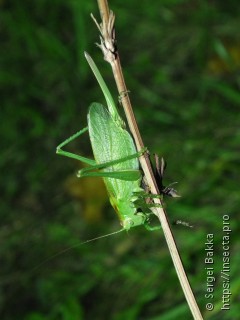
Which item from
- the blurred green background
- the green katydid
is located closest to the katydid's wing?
the green katydid

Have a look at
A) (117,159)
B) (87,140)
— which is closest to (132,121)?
(117,159)

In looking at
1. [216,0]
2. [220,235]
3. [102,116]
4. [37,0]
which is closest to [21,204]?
[37,0]

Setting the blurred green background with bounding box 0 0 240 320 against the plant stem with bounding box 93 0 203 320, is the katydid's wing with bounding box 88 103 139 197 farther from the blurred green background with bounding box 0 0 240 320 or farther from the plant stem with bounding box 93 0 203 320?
the blurred green background with bounding box 0 0 240 320

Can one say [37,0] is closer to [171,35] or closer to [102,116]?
[171,35]

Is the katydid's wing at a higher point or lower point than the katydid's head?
higher

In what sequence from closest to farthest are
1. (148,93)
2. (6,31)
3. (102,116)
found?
(102,116)
(148,93)
(6,31)

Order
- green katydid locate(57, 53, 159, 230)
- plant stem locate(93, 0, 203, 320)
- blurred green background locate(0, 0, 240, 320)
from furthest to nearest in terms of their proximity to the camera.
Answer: blurred green background locate(0, 0, 240, 320) → green katydid locate(57, 53, 159, 230) → plant stem locate(93, 0, 203, 320)

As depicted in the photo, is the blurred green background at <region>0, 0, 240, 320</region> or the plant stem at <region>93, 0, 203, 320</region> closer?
the plant stem at <region>93, 0, 203, 320</region>

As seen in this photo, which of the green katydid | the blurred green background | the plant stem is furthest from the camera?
the blurred green background
